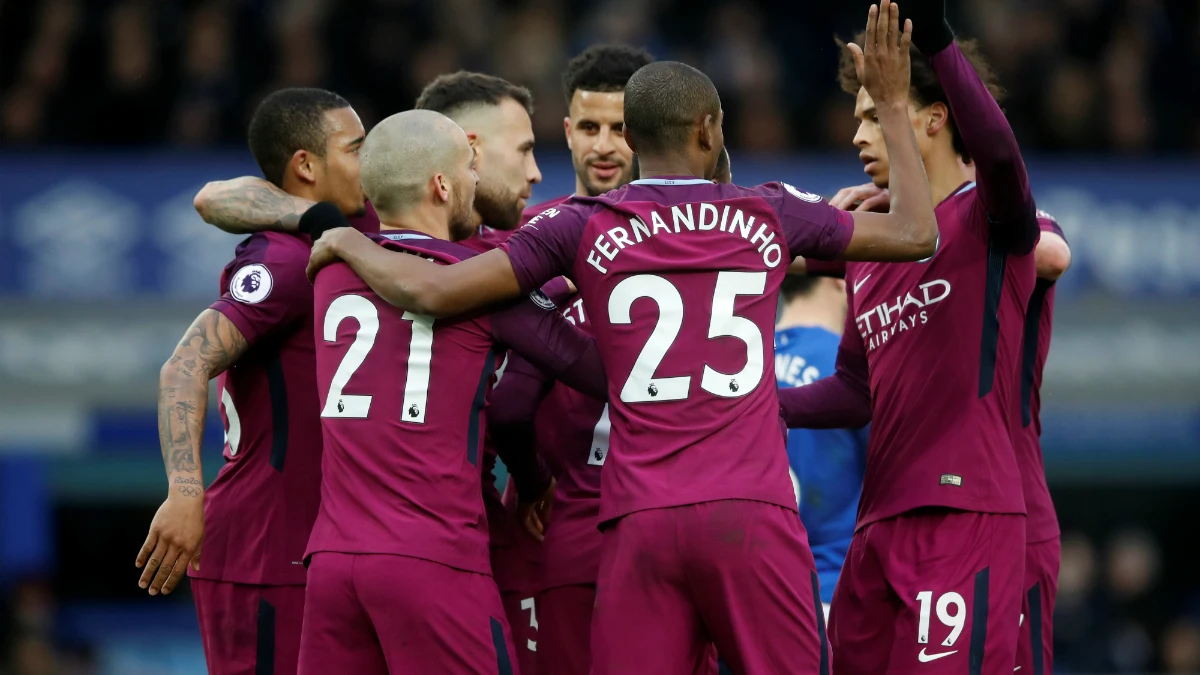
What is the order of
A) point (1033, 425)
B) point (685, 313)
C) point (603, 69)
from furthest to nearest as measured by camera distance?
point (603, 69)
point (1033, 425)
point (685, 313)

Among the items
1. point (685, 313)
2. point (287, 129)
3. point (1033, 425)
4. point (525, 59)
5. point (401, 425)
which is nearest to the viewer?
point (685, 313)

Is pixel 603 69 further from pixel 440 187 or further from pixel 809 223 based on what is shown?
pixel 809 223

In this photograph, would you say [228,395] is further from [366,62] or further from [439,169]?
[366,62]

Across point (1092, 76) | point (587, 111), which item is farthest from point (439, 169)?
point (1092, 76)

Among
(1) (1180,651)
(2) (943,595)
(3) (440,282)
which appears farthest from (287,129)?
(1) (1180,651)

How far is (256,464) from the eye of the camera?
19.6 feet

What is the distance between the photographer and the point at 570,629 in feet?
19.4

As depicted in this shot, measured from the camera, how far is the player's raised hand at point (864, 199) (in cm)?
609

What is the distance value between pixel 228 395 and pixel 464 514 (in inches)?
53.7

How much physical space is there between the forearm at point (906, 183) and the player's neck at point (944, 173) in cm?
51

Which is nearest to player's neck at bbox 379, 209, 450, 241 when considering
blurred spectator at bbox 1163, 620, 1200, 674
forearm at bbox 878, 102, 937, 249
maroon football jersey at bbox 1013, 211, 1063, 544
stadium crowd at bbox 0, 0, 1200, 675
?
forearm at bbox 878, 102, 937, 249

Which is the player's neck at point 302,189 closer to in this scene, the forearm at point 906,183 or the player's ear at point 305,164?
the player's ear at point 305,164

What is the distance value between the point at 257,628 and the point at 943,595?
8.03ft

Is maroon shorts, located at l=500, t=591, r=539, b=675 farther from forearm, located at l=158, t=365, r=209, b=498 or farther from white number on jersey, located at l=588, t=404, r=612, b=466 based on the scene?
forearm, located at l=158, t=365, r=209, b=498
